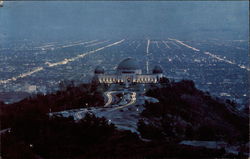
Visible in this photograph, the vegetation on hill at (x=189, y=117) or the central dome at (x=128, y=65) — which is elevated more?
the central dome at (x=128, y=65)

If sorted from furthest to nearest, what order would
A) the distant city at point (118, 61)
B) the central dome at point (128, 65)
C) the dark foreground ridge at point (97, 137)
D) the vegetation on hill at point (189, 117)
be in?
the distant city at point (118, 61), the central dome at point (128, 65), the vegetation on hill at point (189, 117), the dark foreground ridge at point (97, 137)

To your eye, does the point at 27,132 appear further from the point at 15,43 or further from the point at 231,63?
the point at 231,63

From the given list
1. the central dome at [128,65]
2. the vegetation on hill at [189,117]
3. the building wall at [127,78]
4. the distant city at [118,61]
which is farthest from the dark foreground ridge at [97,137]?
the central dome at [128,65]

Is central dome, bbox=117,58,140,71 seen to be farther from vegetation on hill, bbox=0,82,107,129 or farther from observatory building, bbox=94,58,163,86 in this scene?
vegetation on hill, bbox=0,82,107,129

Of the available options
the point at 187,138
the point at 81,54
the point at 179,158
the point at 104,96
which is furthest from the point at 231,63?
the point at 179,158

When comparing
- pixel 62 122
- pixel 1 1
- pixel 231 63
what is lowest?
pixel 231 63

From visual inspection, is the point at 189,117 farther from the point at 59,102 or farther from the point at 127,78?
the point at 127,78

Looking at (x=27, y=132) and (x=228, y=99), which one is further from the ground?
(x=27, y=132)

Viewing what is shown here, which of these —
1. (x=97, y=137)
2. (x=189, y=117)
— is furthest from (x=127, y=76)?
(x=97, y=137)

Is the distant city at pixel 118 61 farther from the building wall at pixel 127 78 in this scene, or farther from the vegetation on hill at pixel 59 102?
the vegetation on hill at pixel 59 102
